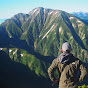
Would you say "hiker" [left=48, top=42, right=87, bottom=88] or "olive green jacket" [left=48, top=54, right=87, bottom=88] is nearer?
"hiker" [left=48, top=42, right=87, bottom=88]

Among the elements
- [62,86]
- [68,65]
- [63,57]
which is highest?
[63,57]

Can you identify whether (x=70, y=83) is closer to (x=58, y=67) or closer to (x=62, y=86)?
(x=62, y=86)

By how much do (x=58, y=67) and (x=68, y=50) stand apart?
1438mm

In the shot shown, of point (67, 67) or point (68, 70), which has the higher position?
point (67, 67)

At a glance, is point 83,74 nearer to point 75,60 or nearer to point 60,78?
point 75,60

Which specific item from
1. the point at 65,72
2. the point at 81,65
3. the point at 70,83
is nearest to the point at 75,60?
the point at 81,65

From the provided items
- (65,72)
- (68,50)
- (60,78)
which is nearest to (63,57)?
(68,50)

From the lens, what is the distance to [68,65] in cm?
912

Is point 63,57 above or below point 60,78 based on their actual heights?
above

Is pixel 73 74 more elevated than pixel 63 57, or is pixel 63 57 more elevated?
pixel 63 57

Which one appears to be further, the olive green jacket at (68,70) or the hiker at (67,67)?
the olive green jacket at (68,70)

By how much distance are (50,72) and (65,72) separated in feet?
3.49

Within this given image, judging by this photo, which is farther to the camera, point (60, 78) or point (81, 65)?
point (60, 78)

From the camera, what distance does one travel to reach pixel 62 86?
9227 mm
